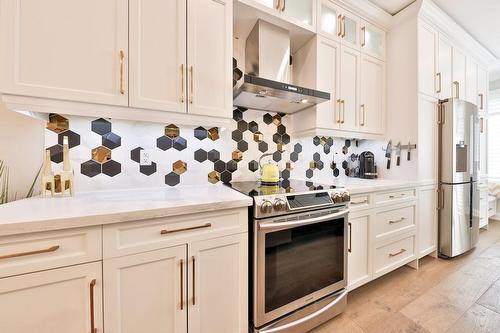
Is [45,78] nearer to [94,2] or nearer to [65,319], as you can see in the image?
[94,2]

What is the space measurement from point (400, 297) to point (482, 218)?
2.76 meters

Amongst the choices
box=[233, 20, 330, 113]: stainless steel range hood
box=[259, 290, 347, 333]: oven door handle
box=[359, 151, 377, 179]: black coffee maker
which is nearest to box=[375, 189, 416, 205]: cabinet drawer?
box=[359, 151, 377, 179]: black coffee maker

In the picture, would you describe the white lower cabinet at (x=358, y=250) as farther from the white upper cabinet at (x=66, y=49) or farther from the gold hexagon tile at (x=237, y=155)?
the white upper cabinet at (x=66, y=49)

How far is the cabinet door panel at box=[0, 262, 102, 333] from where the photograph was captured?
2.48 feet

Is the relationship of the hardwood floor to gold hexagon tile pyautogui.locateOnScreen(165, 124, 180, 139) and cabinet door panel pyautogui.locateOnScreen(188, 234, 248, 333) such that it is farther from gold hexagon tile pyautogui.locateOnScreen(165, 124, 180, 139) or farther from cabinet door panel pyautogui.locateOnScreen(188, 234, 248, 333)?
gold hexagon tile pyautogui.locateOnScreen(165, 124, 180, 139)

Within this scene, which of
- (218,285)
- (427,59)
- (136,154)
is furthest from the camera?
(427,59)

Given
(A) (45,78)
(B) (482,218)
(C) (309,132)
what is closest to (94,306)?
(A) (45,78)

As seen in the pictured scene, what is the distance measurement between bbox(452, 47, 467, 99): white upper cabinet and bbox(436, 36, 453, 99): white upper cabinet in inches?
3.3

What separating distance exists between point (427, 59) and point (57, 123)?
3.34 m

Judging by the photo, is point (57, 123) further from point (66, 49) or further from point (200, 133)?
point (200, 133)

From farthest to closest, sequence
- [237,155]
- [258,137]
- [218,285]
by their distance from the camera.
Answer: [258,137] → [237,155] → [218,285]

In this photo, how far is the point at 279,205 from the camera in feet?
4.02

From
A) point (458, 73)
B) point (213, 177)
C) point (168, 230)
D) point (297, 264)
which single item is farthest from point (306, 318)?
point (458, 73)

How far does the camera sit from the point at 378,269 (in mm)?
1872
